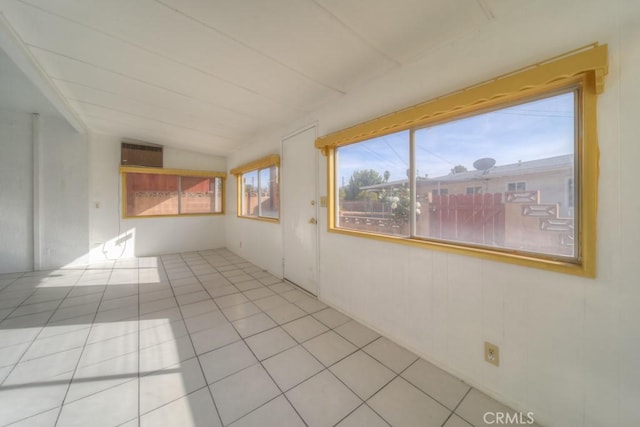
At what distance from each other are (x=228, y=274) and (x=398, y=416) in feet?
10.6

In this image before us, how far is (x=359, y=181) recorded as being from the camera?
2430mm

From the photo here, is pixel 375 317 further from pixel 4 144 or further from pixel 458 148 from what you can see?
pixel 4 144

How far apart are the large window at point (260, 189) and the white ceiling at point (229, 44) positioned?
1.19m

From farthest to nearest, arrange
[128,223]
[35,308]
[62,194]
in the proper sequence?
[128,223] → [62,194] → [35,308]

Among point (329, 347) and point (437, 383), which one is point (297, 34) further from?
point (437, 383)

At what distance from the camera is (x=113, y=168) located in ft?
15.0

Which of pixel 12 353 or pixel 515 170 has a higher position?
pixel 515 170

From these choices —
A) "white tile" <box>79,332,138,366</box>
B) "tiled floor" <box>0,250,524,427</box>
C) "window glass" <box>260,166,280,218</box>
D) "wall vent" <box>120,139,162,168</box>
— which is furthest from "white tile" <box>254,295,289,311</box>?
"wall vent" <box>120,139,162,168</box>

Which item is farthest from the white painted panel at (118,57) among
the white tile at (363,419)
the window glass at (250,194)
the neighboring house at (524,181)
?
the white tile at (363,419)

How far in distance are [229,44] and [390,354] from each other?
111 inches

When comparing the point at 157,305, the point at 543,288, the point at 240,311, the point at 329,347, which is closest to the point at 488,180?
the point at 543,288

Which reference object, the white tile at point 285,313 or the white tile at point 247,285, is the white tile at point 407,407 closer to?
the white tile at point 285,313

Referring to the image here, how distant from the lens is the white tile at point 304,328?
2068 mm

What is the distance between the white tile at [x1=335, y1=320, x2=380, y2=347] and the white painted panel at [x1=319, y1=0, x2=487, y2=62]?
2453mm
